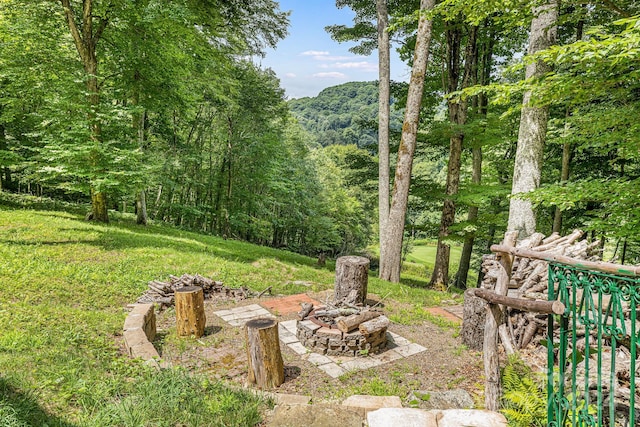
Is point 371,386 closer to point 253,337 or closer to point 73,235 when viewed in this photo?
point 253,337

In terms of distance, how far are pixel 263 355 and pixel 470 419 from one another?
84.6 inches

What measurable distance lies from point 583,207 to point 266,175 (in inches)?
514

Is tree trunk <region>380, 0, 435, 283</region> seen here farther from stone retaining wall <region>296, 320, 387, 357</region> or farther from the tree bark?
the tree bark

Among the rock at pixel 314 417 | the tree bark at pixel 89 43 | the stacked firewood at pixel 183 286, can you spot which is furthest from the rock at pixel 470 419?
the tree bark at pixel 89 43

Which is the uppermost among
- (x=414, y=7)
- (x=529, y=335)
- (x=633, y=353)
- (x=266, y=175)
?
(x=414, y=7)

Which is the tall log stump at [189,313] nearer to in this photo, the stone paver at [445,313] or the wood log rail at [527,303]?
the wood log rail at [527,303]

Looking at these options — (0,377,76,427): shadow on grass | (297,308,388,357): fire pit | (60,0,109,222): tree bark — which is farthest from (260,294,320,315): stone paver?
(60,0,109,222): tree bark

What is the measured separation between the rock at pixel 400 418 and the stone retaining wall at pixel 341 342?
178 centimetres

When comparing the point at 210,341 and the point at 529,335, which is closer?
the point at 529,335

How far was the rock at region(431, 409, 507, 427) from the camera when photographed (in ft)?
8.70

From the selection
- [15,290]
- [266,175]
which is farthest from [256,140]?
[15,290]

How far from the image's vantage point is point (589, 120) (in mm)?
5602

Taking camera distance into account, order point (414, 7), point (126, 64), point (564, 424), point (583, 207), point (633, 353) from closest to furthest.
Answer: point (633, 353)
point (564, 424)
point (414, 7)
point (126, 64)
point (583, 207)

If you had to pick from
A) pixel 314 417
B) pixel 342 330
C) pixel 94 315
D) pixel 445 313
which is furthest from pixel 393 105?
pixel 314 417
